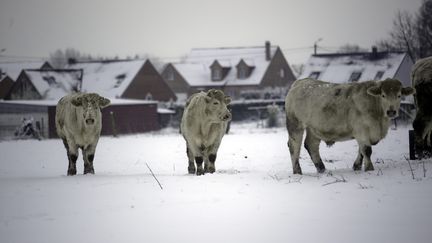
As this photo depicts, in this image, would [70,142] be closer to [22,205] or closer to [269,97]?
[22,205]

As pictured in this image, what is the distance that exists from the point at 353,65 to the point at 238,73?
20.6 m

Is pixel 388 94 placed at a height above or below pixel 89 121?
above

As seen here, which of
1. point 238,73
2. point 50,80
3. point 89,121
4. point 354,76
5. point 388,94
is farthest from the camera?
point 238,73

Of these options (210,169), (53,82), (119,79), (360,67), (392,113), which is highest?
(360,67)

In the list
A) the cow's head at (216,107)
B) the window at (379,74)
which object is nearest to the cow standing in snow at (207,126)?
the cow's head at (216,107)

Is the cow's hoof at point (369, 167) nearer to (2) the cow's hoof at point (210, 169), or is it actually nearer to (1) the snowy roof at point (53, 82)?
(2) the cow's hoof at point (210, 169)

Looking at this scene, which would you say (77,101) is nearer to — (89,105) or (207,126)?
(89,105)

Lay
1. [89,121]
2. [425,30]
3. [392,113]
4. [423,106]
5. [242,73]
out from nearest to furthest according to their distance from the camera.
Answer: [392,113], [423,106], [89,121], [425,30], [242,73]

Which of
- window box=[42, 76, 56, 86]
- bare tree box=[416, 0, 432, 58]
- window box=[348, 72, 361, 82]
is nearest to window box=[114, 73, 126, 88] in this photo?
window box=[42, 76, 56, 86]

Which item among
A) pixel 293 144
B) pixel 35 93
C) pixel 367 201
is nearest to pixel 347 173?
Result: pixel 293 144

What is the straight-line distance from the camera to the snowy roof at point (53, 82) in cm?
4691

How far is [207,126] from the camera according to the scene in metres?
10.4

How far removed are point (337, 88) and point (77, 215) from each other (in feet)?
18.9

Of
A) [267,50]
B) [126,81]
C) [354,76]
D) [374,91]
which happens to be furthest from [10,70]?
[374,91]
